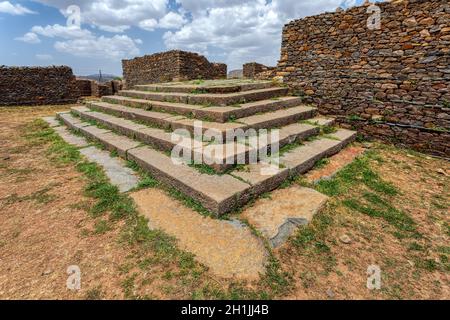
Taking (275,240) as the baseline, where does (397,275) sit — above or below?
below

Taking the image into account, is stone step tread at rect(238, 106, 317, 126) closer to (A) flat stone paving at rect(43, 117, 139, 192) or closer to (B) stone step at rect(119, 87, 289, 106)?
(B) stone step at rect(119, 87, 289, 106)

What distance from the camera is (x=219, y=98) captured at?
4961 mm

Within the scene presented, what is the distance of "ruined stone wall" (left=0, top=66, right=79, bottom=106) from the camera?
1144 cm

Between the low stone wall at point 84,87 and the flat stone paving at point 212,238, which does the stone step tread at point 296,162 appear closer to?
the flat stone paving at point 212,238

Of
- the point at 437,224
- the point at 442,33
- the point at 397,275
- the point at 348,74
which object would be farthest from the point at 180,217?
the point at 442,33

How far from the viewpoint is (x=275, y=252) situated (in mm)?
2260

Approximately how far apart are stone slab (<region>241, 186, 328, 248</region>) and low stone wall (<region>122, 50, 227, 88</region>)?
27.9 ft

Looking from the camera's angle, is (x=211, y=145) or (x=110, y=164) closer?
(x=211, y=145)

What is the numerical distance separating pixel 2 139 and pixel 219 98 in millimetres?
5327

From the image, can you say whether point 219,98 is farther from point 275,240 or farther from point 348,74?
point 275,240

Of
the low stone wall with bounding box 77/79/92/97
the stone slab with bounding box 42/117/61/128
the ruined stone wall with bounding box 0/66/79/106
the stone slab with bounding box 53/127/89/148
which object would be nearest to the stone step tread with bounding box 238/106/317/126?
the stone slab with bounding box 53/127/89/148

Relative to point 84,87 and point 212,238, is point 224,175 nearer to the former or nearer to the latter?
point 212,238

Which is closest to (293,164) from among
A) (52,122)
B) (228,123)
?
(228,123)

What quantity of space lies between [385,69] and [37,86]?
47.3ft
